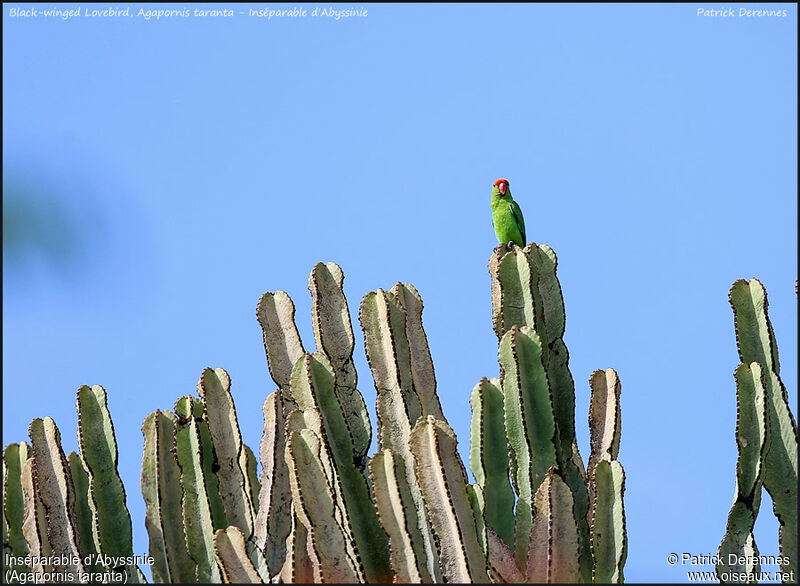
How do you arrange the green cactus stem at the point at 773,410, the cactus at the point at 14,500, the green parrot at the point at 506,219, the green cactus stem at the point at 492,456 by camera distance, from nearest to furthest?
the green cactus stem at the point at 492,456, the green cactus stem at the point at 773,410, the cactus at the point at 14,500, the green parrot at the point at 506,219

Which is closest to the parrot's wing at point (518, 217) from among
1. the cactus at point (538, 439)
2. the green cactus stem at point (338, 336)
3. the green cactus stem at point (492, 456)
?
the cactus at point (538, 439)

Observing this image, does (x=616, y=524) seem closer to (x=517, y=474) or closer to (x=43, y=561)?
(x=517, y=474)

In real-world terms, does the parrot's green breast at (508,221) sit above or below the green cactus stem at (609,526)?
above

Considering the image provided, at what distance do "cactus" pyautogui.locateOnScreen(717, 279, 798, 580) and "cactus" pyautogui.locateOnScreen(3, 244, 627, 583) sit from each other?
656mm

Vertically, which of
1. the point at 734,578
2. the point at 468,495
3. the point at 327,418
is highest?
the point at 327,418

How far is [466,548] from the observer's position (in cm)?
486

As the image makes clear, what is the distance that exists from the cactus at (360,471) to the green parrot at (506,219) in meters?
1.74

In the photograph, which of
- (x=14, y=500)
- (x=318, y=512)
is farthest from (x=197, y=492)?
(x=14, y=500)

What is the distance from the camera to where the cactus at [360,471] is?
16.2 ft

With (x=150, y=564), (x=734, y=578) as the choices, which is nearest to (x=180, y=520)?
(x=150, y=564)

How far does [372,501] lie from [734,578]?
177cm

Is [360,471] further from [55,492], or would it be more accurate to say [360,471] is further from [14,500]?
[14,500]

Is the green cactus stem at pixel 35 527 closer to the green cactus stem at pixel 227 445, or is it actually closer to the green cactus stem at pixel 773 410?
the green cactus stem at pixel 227 445

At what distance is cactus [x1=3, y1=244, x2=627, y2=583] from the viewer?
494 centimetres
